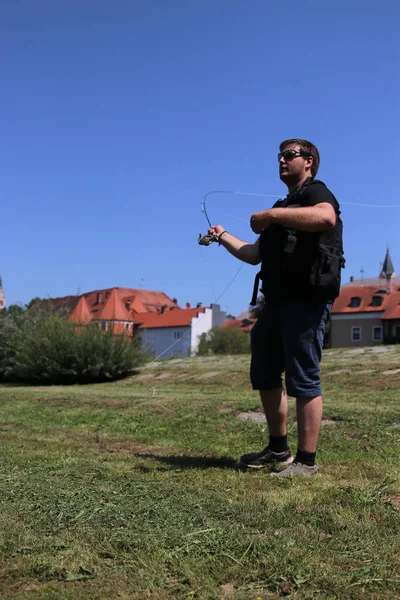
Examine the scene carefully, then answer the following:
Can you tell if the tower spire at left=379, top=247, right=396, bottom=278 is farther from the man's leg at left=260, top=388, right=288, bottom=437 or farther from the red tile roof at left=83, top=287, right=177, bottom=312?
the man's leg at left=260, top=388, right=288, bottom=437

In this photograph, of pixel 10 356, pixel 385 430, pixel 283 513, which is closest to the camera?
pixel 283 513

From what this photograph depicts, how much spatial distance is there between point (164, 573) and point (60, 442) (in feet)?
10.5

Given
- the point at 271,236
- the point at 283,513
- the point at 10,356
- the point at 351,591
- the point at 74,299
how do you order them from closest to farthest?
the point at 351,591
the point at 283,513
the point at 271,236
the point at 10,356
the point at 74,299

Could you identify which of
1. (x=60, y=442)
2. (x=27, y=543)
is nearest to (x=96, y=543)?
(x=27, y=543)

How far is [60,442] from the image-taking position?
4957 millimetres

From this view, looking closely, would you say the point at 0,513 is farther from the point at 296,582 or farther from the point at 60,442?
the point at 60,442

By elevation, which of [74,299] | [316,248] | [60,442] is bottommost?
[60,442]

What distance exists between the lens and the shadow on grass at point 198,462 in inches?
150

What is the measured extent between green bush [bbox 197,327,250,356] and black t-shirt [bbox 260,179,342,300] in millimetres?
57683

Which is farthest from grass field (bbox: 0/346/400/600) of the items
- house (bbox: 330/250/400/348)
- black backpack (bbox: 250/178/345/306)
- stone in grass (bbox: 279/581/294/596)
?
house (bbox: 330/250/400/348)

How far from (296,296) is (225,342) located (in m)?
60.0

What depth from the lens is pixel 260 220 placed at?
12.0 ft

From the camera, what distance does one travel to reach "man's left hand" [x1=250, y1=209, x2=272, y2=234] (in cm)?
Answer: 361

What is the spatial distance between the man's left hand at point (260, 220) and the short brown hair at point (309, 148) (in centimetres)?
56
